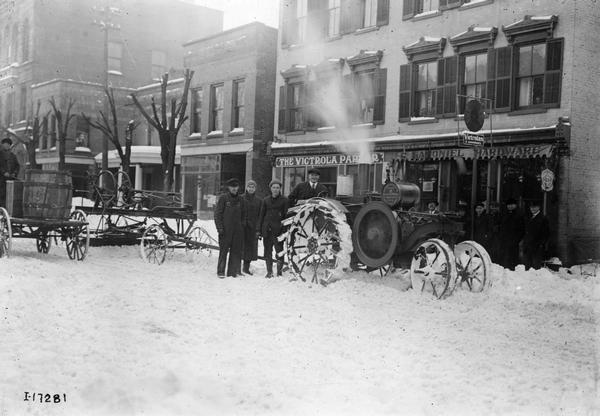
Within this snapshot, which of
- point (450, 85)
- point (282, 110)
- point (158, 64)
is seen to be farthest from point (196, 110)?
point (158, 64)

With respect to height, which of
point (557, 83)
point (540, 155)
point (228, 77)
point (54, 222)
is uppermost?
point (228, 77)

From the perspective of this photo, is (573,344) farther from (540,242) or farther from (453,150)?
(453,150)

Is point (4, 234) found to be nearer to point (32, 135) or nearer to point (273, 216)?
point (273, 216)

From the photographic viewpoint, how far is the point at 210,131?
25984 millimetres

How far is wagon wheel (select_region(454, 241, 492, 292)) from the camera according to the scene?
856 centimetres

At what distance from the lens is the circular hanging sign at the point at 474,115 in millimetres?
14714

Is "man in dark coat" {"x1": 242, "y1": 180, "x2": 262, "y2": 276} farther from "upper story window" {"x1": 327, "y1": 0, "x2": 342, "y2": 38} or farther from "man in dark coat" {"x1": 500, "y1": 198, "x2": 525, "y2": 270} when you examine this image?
"upper story window" {"x1": 327, "y1": 0, "x2": 342, "y2": 38}

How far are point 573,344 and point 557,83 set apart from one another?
10.2 meters

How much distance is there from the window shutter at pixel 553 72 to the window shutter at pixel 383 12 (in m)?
5.72

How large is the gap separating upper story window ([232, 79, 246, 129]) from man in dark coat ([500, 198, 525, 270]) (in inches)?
530

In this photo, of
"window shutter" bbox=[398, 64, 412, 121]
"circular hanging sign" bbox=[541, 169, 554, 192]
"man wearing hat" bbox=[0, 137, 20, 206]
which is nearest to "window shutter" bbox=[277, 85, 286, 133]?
"window shutter" bbox=[398, 64, 412, 121]

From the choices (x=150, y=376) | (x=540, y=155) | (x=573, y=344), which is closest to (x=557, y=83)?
(x=540, y=155)

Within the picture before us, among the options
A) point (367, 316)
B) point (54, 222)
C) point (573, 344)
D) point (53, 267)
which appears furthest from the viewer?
point (54, 222)

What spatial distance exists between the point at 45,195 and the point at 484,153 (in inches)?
412
